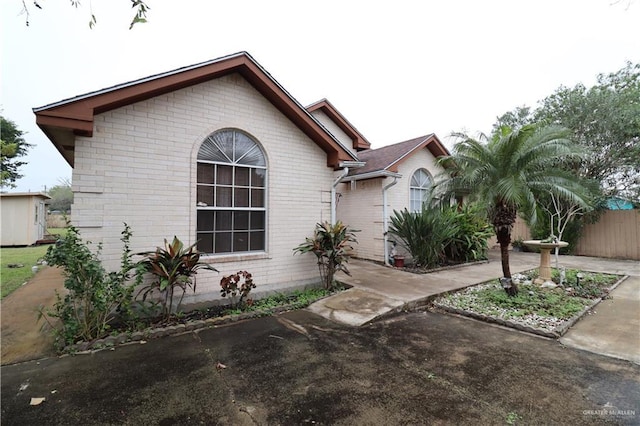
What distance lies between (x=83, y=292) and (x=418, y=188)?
10.5m

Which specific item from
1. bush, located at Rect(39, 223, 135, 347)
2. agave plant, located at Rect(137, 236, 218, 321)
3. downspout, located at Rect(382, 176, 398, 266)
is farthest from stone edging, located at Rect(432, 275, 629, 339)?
bush, located at Rect(39, 223, 135, 347)

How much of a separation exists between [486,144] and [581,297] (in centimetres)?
390

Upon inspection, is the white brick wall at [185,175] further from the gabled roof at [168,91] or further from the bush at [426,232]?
the bush at [426,232]

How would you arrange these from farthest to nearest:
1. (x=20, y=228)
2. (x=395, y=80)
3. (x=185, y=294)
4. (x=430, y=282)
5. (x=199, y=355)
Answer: (x=395, y=80) < (x=20, y=228) < (x=430, y=282) < (x=185, y=294) < (x=199, y=355)

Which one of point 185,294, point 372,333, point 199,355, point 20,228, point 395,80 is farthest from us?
point 395,80

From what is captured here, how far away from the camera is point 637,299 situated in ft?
19.7

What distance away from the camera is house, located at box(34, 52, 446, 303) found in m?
4.45

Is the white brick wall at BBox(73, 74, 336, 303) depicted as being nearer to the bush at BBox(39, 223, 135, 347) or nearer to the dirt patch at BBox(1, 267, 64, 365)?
the bush at BBox(39, 223, 135, 347)

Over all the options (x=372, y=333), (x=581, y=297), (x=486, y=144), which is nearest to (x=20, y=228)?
(x=372, y=333)

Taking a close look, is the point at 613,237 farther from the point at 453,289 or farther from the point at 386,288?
the point at 386,288

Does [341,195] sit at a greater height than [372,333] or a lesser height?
greater

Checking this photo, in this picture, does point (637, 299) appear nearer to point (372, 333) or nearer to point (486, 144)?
point (486, 144)

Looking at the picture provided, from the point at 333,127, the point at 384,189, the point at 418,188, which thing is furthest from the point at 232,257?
the point at 333,127

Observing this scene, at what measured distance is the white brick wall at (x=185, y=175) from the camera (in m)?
4.49
